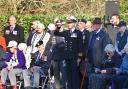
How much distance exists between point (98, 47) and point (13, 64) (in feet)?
6.56

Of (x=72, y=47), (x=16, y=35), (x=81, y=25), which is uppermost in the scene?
(x=81, y=25)

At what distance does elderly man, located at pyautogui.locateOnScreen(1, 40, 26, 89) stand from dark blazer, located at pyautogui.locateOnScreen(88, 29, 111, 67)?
1606 millimetres

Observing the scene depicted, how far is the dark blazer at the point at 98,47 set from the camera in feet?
43.2

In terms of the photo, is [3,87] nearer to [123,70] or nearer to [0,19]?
[123,70]

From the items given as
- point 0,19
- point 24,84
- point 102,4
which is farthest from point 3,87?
point 102,4

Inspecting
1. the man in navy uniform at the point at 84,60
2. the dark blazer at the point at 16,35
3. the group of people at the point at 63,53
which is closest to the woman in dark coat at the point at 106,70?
the group of people at the point at 63,53

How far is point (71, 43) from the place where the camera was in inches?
538

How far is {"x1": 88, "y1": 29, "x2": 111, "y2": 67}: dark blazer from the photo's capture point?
13164 millimetres

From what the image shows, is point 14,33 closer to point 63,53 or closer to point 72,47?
point 63,53

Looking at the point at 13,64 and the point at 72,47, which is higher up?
the point at 72,47

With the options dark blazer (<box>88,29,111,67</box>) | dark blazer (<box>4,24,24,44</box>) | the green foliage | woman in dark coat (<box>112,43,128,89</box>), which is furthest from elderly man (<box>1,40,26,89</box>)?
the green foliage

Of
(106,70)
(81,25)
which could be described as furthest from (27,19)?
(106,70)

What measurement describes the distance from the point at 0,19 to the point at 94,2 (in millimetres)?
5861

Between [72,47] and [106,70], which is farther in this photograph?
[72,47]
